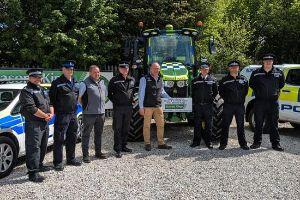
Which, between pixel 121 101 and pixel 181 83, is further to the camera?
pixel 181 83

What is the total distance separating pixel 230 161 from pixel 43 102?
11.7 feet

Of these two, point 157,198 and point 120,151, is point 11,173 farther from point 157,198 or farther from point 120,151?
point 157,198

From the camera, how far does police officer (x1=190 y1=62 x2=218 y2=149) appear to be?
8617 millimetres

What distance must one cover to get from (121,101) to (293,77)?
15.9ft

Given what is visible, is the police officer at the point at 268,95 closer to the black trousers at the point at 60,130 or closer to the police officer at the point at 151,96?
the police officer at the point at 151,96

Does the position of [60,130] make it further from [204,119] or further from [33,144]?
[204,119]

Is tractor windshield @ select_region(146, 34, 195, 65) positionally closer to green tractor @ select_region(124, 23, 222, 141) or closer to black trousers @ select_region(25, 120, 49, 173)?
green tractor @ select_region(124, 23, 222, 141)

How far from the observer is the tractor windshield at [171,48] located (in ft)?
33.7

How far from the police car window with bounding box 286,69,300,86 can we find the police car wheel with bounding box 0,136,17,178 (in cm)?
695

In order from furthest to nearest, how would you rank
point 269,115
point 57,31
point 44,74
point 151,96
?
point 57,31 < point 44,74 < point 269,115 < point 151,96

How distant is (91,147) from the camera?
9.11 meters

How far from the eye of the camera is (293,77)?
10.4m

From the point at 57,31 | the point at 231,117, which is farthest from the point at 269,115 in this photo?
the point at 57,31

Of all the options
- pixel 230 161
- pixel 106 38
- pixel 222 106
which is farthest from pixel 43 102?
pixel 106 38
